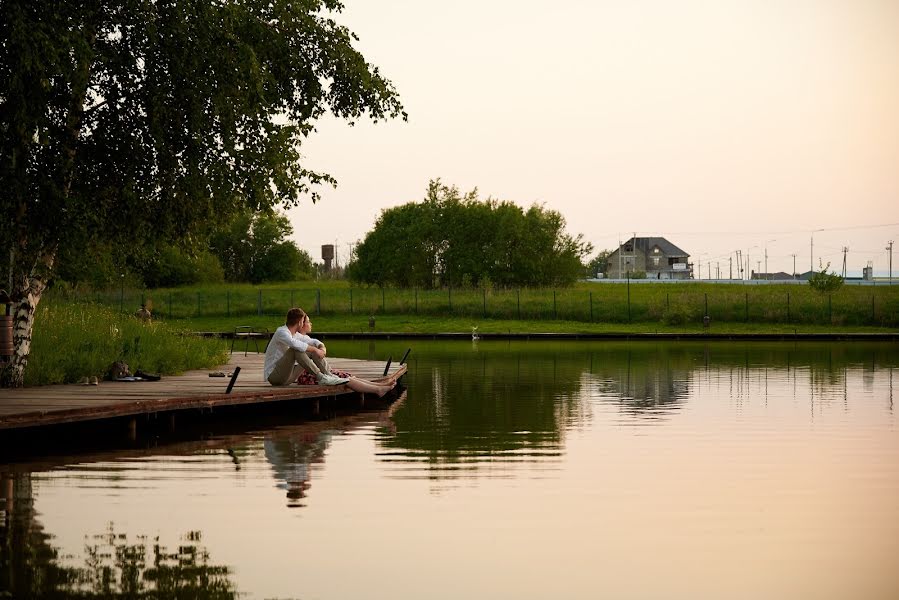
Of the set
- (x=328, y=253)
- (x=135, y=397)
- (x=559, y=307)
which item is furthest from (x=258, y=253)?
(x=135, y=397)

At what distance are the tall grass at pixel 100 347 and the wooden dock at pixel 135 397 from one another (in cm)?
73

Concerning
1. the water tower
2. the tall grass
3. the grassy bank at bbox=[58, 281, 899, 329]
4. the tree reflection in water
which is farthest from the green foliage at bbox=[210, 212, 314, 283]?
the tree reflection in water

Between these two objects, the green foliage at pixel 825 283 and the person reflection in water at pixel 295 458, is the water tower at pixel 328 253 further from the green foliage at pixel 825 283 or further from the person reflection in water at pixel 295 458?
the person reflection in water at pixel 295 458

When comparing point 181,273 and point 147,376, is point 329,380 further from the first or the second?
point 181,273

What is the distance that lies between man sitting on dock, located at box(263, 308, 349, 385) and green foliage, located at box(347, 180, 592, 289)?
74913 mm

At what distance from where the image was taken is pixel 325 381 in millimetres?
21641

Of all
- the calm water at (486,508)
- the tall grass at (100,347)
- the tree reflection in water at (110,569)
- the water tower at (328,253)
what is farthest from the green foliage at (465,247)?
the tree reflection in water at (110,569)

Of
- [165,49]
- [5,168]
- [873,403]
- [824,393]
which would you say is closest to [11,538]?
[5,168]

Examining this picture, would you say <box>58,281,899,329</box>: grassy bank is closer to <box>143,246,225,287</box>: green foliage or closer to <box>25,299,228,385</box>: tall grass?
<box>143,246,225,287</box>: green foliage

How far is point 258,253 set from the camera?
12750 cm

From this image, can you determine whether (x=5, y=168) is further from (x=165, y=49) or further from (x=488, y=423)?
(x=488, y=423)

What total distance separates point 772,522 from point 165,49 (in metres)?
12.6

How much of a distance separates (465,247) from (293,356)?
85.7 metres

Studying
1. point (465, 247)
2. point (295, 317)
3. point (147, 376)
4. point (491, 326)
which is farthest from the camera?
point (465, 247)
